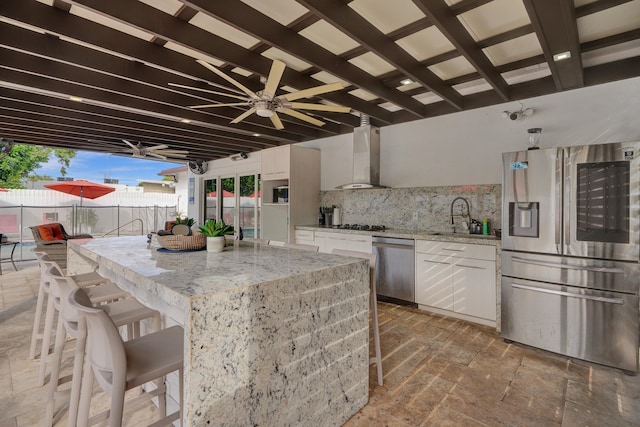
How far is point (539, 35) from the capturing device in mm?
2201

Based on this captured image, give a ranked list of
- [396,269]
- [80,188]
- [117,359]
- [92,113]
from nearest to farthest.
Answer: [117,359] < [396,269] < [92,113] < [80,188]

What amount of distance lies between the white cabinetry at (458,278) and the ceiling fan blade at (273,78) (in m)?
2.50

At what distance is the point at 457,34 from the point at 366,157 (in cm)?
238

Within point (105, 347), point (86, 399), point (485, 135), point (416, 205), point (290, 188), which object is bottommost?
point (86, 399)

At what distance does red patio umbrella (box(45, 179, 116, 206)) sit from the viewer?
743cm

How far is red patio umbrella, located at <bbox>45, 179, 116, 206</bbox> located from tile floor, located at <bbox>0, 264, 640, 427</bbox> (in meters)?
5.55

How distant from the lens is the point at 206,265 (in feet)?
5.59

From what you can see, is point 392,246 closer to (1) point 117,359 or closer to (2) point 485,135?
(2) point 485,135

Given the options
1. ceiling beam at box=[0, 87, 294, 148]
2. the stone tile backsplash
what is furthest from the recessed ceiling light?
ceiling beam at box=[0, 87, 294, 148]

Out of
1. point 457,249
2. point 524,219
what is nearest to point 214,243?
point 457,249

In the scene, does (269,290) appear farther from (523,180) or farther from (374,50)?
(523,180)

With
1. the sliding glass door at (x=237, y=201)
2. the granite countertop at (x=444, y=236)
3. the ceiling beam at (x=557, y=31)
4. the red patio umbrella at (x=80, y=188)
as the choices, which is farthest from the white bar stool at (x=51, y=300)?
the red patio umbrella at (x=80, y=188)

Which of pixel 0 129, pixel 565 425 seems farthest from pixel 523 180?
pixel 0 129

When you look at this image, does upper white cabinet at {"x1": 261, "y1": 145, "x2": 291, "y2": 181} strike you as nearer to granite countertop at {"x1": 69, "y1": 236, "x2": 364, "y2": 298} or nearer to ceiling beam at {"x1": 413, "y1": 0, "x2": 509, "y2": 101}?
granite countertop at {"x1": 69, "y1": 236, "x2": 364, "y2": 298}
